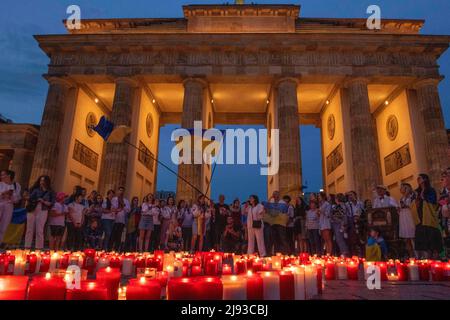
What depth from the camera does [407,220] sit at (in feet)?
27.0

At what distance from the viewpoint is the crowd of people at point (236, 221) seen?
774cm

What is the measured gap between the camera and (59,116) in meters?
20.0

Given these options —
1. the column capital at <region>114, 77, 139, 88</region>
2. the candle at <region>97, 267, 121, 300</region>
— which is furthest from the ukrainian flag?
the column capital at <region>114, 77, 139, 88</region>

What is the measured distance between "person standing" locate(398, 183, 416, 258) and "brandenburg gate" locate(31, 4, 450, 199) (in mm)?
9457

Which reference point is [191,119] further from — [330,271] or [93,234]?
[330,271]

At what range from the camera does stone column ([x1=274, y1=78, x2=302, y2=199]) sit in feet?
59.5

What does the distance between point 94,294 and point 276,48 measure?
2127 centimetres

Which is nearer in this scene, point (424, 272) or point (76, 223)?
point (424, 272)

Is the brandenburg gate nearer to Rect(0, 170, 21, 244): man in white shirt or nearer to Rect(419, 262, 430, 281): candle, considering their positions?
Rect(0, 170, 21, 244): man in white shirt

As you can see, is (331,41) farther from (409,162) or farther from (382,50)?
(409,162)

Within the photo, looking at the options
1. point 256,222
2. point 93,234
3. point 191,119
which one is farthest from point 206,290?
point 191,119

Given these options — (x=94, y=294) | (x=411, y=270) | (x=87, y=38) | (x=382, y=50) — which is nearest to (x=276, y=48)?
(x=382, y=50)

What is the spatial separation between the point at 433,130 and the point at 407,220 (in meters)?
13.9

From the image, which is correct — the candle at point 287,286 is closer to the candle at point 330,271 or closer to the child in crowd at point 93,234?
the candle at point 330,271
